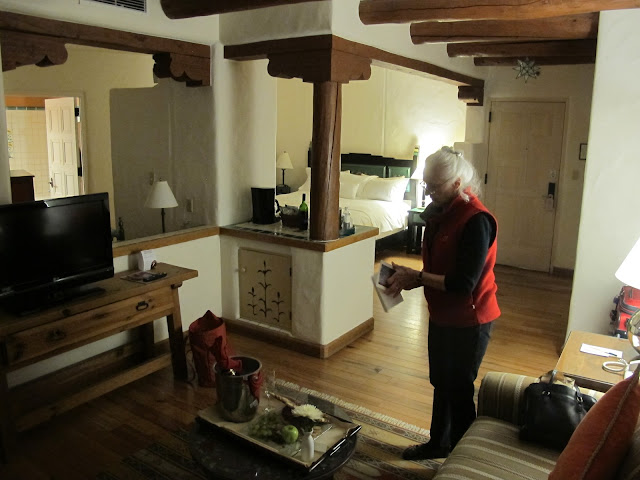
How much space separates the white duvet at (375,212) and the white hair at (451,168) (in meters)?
4.10

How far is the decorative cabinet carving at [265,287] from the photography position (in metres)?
4.17

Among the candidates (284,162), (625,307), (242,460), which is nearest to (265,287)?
(242,460)

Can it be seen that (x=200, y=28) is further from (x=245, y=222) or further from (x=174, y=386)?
(x=174, y=386)

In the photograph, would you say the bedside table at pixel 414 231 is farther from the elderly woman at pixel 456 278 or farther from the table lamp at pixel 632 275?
the elderly woman at pixel 456 278

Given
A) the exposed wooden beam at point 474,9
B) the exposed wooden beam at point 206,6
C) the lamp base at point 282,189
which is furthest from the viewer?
the lamp base at point 282,189

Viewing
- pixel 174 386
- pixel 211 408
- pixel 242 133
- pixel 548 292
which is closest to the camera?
pixel 211 408

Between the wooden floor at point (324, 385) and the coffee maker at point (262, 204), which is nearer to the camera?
the wooden floor at point (324, 385)

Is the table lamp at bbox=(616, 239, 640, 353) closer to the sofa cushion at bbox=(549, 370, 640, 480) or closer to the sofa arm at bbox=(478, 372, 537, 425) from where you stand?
the sofa arm at bbox=(478, 372, 537, 425)

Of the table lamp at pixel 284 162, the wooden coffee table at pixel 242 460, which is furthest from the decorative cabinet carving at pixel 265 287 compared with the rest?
the table lamp at pixel 284 162

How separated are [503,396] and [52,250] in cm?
236

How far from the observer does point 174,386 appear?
3.53m

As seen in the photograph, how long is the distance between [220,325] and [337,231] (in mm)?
1100

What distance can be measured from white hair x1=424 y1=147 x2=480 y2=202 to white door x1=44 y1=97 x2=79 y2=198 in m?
6.10

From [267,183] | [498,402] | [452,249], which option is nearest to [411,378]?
[498,402]
